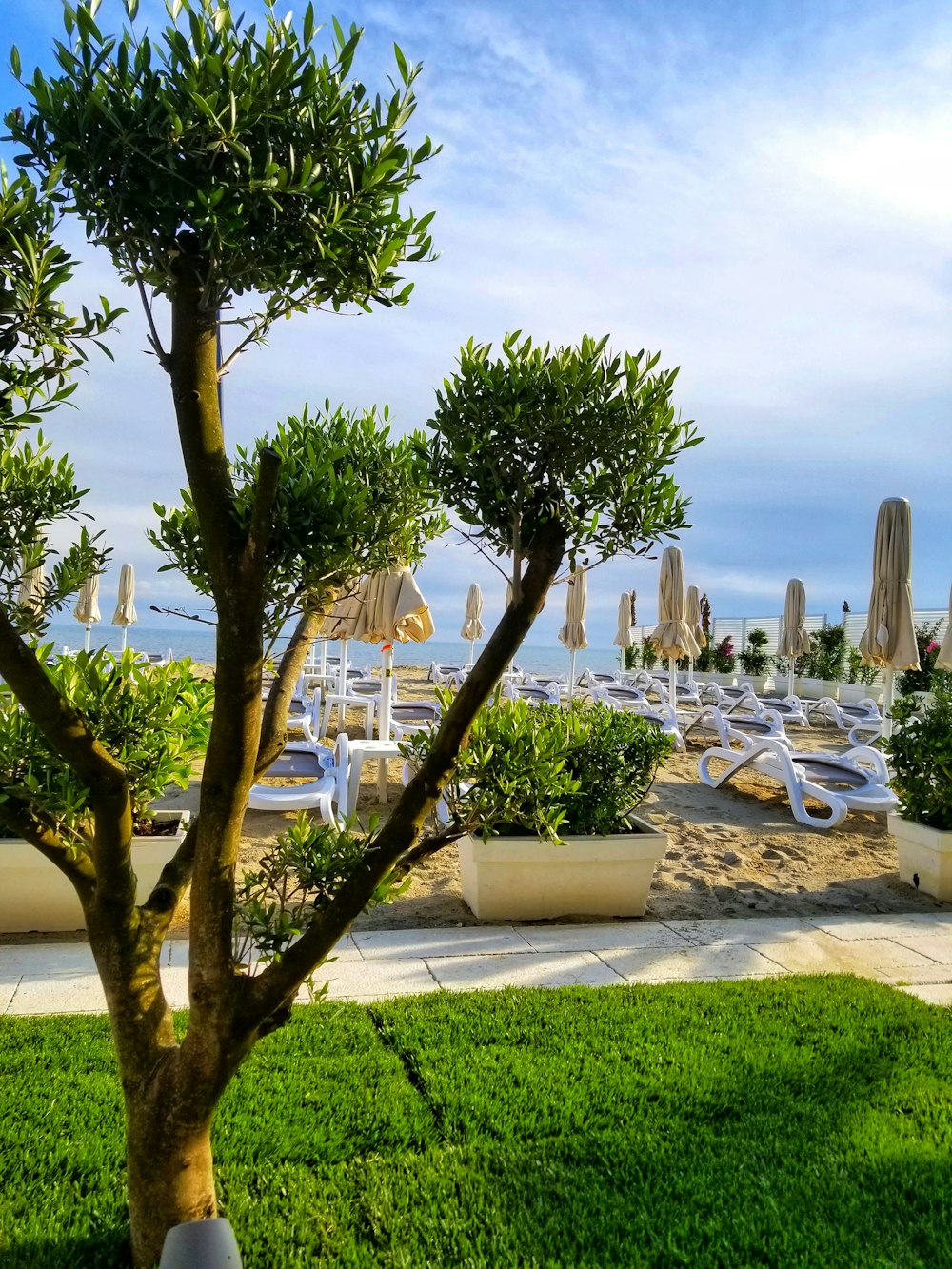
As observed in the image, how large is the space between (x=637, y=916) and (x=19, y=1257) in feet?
13.1

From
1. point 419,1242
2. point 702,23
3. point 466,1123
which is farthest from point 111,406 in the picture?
point 702,23

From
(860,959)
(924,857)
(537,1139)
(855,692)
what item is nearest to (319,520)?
(537,1139)

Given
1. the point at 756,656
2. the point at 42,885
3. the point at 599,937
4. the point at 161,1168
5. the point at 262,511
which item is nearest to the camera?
the point at 262,511

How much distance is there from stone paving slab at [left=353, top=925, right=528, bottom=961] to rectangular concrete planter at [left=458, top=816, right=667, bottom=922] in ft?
0.69

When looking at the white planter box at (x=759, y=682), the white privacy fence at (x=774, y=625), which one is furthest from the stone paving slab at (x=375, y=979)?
the white planter box at (x=759, y=682)

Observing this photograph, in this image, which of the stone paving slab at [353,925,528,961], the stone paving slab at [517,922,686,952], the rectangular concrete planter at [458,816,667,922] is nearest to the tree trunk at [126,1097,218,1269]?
the stone paving slab at [353,925,528,961]

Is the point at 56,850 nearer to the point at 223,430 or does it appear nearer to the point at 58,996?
the point at 223,430

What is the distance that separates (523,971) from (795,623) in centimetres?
1492

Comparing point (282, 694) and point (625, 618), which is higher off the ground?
point (625, 618)

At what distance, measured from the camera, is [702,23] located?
13.1 feet

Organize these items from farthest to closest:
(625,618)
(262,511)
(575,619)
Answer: (625,618) < (575,619) < (262,511)

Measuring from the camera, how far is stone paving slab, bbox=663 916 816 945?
16.3 ft

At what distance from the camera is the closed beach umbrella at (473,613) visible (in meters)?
19.3

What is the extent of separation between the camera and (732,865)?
659 centimetres
